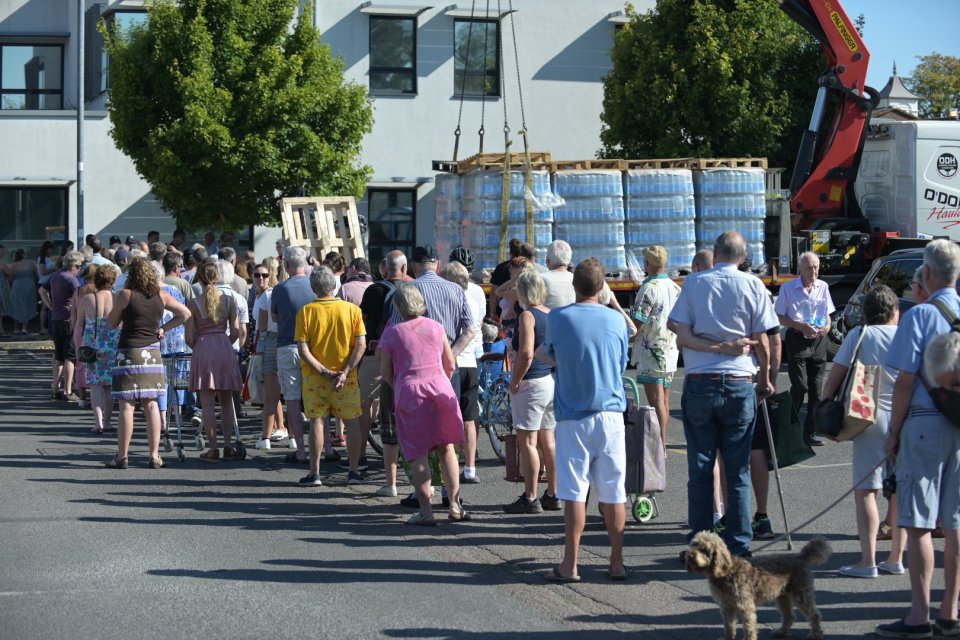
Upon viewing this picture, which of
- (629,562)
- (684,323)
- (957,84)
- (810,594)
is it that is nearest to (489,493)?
(629,562)

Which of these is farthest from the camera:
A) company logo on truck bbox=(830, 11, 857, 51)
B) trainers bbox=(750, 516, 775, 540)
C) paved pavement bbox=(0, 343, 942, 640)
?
company logo on truck bbox=(830, 11, 857, 51)

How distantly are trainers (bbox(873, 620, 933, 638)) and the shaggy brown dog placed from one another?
32cm

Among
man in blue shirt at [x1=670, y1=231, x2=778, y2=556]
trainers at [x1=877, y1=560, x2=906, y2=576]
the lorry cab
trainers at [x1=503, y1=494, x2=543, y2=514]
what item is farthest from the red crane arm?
trainers at [x1=877, y1=560, x2=906, y2=576]

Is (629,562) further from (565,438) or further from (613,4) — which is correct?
(613,4)

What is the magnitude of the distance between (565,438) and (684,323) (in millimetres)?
1021

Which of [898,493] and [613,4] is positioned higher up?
[613,4]

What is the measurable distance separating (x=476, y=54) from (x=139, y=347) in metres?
22.6

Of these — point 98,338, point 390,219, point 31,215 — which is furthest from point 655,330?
point 31,215

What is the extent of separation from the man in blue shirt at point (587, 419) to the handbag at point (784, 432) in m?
1.36

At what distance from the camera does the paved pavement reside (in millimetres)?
6738

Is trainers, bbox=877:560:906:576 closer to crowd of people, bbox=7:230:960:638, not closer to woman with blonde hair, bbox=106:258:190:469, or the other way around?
crowd of people, bbox=7:230:960:638

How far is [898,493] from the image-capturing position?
6.46m

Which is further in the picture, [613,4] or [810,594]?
[613,4]

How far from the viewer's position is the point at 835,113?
2189 cm
